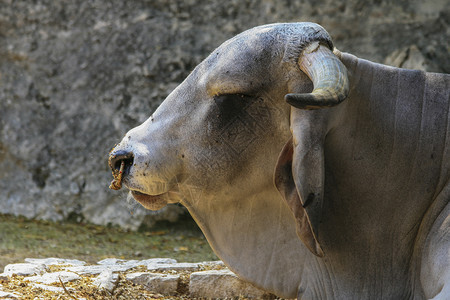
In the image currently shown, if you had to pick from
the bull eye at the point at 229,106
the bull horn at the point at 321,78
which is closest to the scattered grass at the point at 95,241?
the bull eye at the point at 229,106

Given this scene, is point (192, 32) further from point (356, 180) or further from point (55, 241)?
point (356, 180)

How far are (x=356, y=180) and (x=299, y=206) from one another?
292 millimetres

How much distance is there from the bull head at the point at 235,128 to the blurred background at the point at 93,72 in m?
3.72

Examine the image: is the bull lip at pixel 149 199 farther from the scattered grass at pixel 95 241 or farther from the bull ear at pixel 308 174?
the scattered grass at pixel 95 241

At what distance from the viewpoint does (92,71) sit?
6781 mm

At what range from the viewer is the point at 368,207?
2732 mm

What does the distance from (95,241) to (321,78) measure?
4.32 m

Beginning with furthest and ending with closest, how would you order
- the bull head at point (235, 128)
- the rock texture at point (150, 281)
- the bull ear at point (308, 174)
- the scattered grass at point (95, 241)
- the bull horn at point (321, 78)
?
the scattered grass at point (95, 241), the rock texture at point (150, 281), the bull head at point (235, 128), the bull ear at point (308, 174), the bull horn at point (321, 78)

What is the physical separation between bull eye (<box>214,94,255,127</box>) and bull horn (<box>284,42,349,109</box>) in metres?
0.28

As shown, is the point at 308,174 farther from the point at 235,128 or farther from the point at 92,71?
the point at 92,71

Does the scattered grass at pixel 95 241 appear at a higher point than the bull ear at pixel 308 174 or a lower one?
lower

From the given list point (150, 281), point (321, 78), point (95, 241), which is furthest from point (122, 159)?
point (95, 241)

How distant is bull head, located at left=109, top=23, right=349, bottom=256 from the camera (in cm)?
263

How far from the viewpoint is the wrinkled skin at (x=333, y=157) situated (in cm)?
269
